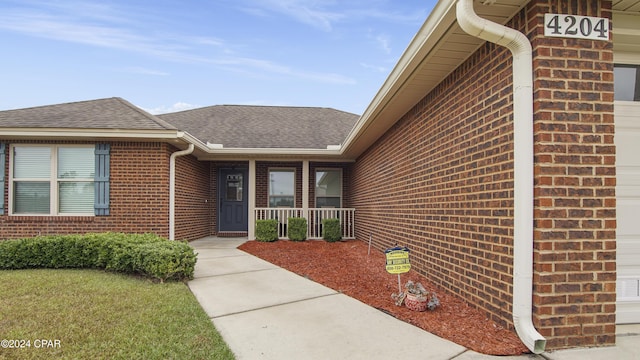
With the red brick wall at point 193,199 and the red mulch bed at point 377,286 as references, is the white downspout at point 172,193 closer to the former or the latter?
the red brick wall at point 193,199

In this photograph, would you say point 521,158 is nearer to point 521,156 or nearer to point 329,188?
point 521,156

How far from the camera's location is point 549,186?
8.38ft

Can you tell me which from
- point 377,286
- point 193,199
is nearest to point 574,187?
point 377,286

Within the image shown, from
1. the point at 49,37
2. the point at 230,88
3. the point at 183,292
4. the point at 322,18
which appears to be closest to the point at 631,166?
the point at 183,292

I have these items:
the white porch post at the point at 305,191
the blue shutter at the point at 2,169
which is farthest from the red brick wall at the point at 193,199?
the blue shutter at the point at 2,169

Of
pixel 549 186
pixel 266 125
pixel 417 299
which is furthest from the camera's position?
pixel 266 125

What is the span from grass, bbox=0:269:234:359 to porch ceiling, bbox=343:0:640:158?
326 cm

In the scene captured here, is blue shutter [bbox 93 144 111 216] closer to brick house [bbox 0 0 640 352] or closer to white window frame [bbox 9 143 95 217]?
white window frame [bbox 9 143 95 217]

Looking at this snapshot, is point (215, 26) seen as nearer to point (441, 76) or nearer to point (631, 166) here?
point (441, 76)

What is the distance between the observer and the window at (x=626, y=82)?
10.1 ft

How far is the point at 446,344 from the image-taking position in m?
2.65

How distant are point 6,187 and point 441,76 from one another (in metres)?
9.14

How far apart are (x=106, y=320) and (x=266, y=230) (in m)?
6.10

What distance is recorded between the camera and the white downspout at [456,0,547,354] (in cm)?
254
